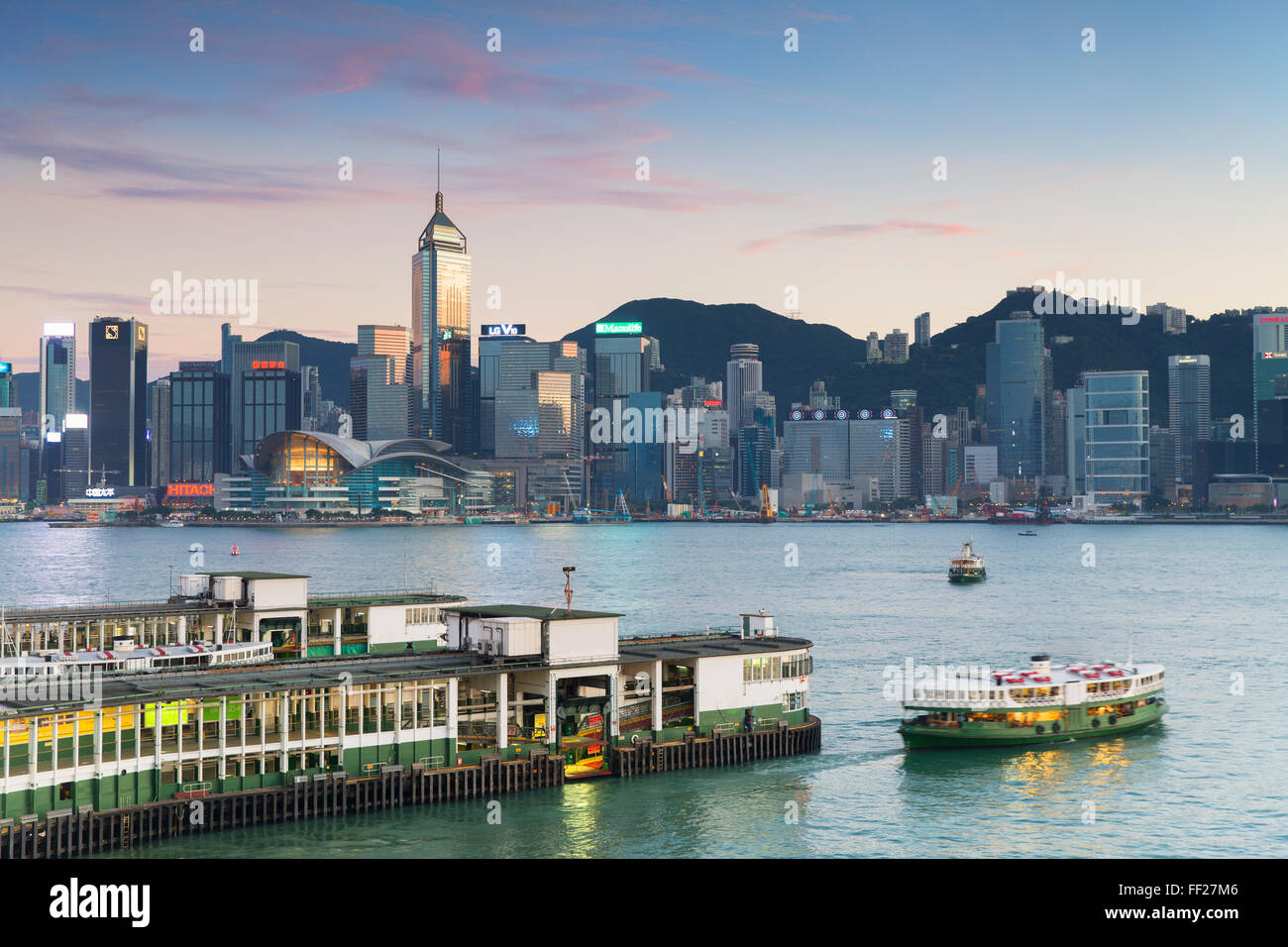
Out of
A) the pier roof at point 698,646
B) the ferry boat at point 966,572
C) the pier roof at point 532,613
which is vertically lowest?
the ferry boat at point 966,572

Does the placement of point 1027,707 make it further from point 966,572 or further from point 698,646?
point 966,572

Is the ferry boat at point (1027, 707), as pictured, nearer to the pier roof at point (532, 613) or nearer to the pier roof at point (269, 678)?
the pier roof at point (532, 613)

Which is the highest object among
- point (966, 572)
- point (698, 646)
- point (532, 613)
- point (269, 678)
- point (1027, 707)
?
point (532, 613)

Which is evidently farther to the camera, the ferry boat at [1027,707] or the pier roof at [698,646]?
the ferry boat at [1027,707]

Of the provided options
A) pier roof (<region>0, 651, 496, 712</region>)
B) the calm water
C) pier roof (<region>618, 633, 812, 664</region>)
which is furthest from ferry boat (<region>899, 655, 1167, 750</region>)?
pier roof (<region>0, 651, 496, 712</region>)

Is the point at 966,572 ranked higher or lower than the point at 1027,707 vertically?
lower

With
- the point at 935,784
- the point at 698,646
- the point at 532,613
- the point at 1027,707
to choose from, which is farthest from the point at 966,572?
the point at 532,613

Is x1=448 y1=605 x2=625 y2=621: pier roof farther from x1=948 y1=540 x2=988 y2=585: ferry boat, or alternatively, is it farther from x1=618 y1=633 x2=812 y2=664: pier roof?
x1=948 y1=540 x2=988 y2=585: ferry boat

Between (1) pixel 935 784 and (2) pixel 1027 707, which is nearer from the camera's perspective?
(1) pixel 935 784

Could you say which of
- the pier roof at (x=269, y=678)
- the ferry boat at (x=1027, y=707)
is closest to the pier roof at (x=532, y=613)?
the pier roof at (x=269, y=678)
